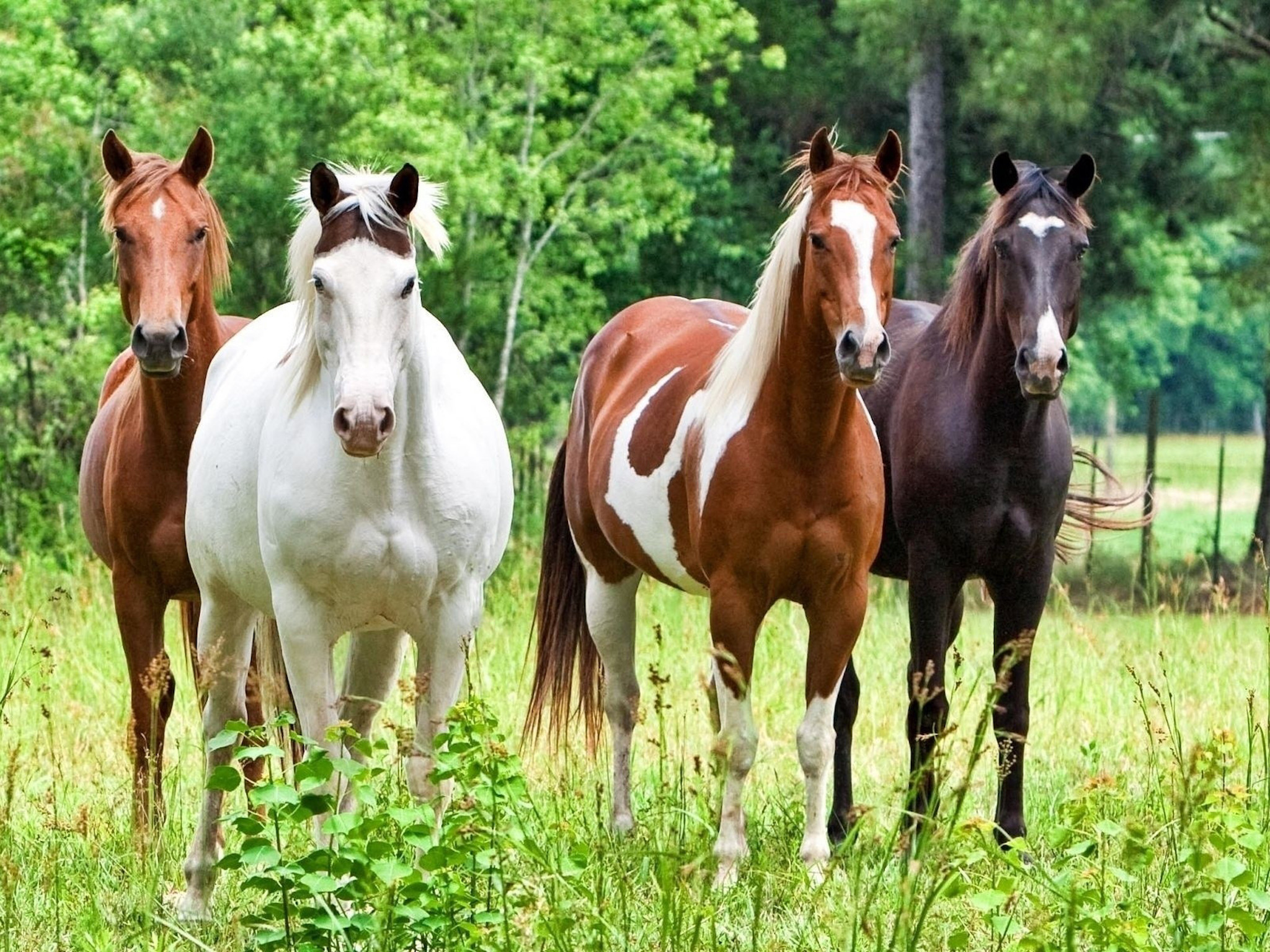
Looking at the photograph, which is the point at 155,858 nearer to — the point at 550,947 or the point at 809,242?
the point at 550,947

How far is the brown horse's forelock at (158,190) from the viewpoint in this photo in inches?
184

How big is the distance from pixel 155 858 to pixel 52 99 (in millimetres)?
9708

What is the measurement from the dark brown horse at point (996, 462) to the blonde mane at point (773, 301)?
0.57 metres

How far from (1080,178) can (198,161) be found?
2.71 m

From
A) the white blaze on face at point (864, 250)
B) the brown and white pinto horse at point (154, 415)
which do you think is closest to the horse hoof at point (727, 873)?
the white blaze on face at point (864, 250)

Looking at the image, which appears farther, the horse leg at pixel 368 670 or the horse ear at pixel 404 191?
the horse leg at pixel 368 670

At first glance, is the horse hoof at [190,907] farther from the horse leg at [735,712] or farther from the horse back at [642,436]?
the horse back at [642,436]

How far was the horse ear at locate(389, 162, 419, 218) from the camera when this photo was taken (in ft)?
12.1

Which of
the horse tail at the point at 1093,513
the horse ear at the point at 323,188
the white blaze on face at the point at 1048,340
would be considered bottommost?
the horse tail at the point at 1093,513

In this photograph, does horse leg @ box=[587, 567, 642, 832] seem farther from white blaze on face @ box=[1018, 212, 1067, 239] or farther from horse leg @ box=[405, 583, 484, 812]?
white blaze on face @ box=[1018, 212, 1067, 239]

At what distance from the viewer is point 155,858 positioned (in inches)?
163

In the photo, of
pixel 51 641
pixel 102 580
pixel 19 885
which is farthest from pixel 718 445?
pixel 102 580

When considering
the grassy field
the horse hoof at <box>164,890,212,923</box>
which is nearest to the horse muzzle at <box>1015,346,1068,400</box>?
the grassy field

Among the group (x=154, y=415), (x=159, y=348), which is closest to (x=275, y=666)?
(x=154, y=415)
